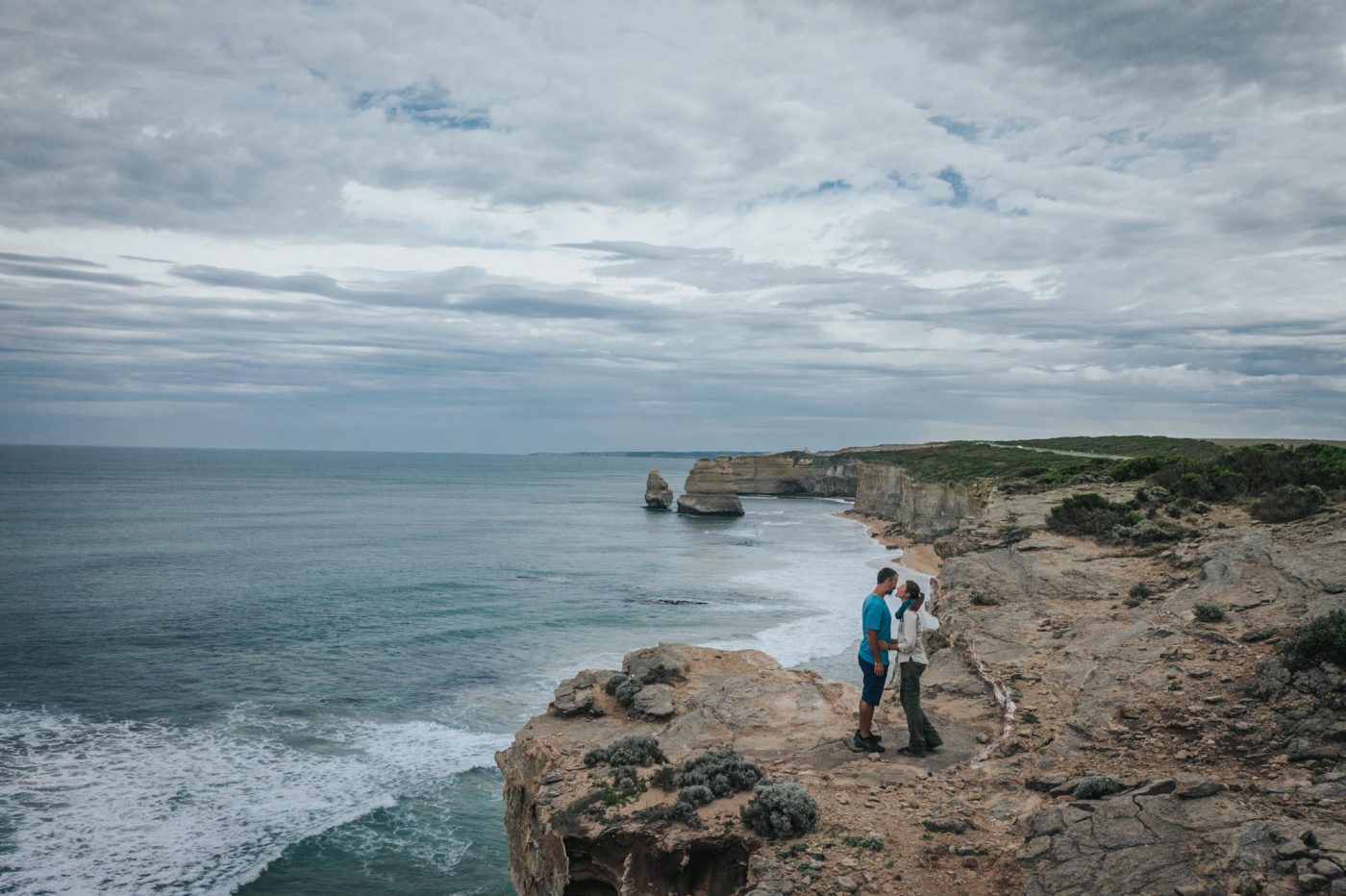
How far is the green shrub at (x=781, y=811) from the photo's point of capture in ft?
26.5

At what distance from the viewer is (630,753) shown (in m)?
10.6

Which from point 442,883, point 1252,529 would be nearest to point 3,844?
point 442,883

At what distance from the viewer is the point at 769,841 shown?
809cm

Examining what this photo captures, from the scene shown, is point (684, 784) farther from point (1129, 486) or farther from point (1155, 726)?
point (1129, 486)

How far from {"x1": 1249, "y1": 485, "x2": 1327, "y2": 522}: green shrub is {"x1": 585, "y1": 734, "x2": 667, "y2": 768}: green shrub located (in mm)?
16362

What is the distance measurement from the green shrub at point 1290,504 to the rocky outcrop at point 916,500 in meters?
13.9

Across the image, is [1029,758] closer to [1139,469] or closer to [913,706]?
[913,706]

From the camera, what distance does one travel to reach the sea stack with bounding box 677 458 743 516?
93875mm

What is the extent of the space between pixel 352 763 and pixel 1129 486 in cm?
2619

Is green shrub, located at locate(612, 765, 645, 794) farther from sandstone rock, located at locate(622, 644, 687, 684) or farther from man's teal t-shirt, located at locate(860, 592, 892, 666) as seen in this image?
sandstone rock, located at locate(622, 644, 687, 684)

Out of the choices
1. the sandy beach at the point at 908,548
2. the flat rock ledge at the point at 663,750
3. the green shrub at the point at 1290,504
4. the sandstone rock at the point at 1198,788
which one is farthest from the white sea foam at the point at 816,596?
the sandstone rock at the point at 1198,788

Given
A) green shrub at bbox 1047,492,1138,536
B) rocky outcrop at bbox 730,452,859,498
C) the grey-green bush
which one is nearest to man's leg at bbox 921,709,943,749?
the grey-green bush

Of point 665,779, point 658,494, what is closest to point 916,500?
point 658,494

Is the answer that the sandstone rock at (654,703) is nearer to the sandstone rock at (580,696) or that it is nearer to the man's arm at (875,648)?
the sandstone rock at (580,696)
